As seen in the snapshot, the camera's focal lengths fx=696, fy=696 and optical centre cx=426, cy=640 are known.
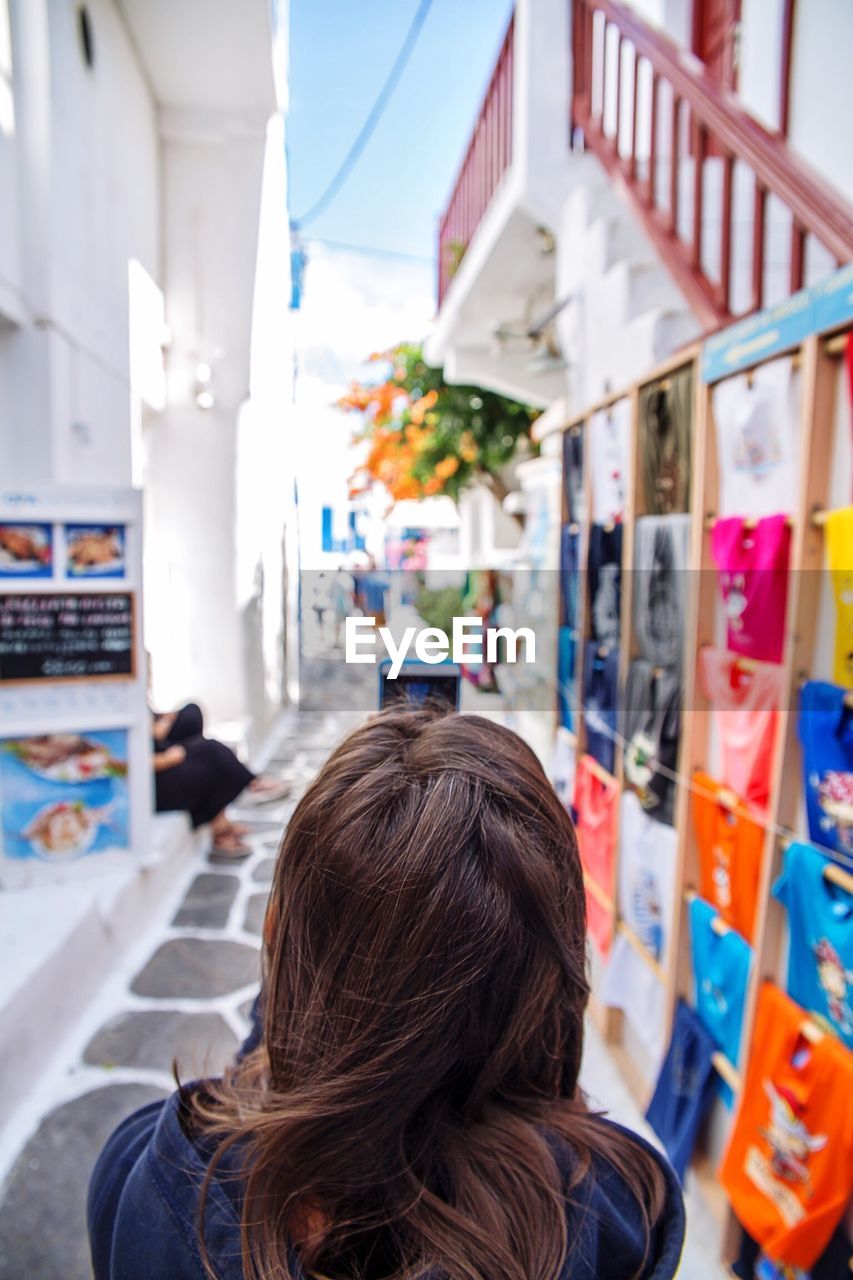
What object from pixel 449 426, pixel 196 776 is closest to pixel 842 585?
pixel 196 776

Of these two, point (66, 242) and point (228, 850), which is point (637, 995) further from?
point (66, 242)

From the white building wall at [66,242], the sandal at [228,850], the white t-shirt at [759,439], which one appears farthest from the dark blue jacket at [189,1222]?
the sandal at [228,850]

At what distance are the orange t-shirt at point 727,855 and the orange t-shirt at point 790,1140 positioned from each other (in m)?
0.18

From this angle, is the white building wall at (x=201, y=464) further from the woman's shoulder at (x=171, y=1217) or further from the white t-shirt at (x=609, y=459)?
the woman's shoulder at (x=171, y=1217)

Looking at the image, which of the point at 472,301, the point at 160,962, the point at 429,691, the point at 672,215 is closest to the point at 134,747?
the point at 160,962

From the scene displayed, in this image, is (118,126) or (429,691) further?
(118,126)

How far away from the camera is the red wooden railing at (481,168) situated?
3246 millimetres

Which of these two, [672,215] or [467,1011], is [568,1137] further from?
[672,215]

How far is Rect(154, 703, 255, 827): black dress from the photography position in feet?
10.0

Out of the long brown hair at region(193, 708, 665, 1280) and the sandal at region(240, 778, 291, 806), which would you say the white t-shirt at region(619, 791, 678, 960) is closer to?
the long brown hair at region(193, 708, 665, 1280)

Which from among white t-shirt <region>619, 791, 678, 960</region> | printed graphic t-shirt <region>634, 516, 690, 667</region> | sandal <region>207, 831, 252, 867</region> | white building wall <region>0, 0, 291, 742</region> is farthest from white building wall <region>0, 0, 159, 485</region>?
white t-shirt <region>619, 791, 678, 960</region>

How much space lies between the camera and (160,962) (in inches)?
96.4

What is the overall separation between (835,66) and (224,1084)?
3.01 m

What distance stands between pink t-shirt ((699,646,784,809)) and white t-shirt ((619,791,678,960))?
371mm
